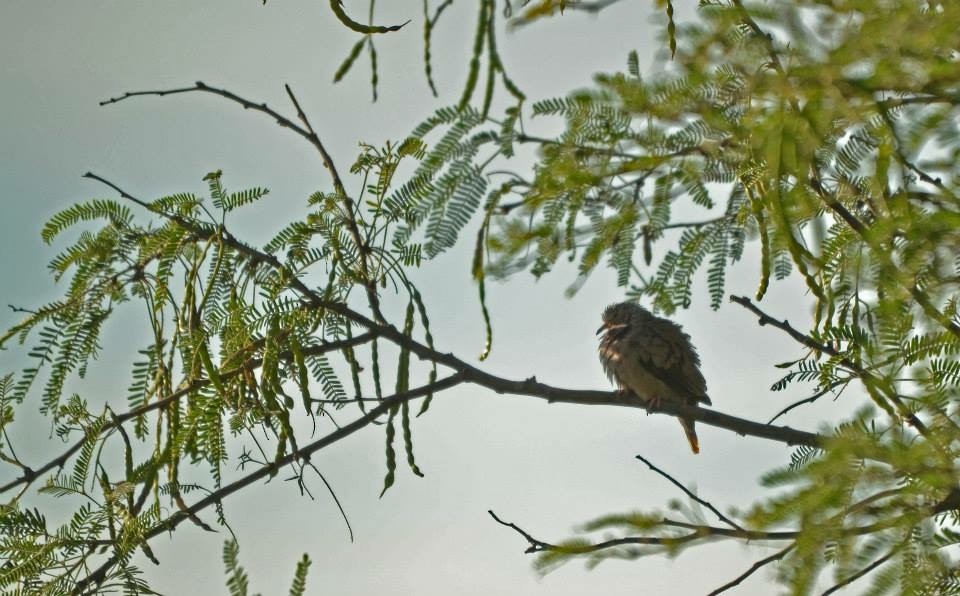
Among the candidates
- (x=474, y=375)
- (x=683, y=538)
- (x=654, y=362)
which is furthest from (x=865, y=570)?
(x=654, y=362)

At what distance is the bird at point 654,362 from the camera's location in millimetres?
7434

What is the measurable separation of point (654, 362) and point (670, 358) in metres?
0.14

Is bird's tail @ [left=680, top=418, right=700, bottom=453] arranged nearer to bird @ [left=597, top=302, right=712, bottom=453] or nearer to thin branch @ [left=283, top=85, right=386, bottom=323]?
bird @ [left=597, top=302, right=712, bottom=453]

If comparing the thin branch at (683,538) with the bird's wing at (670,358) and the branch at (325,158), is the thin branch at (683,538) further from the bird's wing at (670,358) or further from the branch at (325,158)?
the bird's wing at (670,358)

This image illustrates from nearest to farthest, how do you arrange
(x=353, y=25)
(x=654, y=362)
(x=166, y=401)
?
(x=353, y=25)
(x=166, y=401)
(x=654, y=362)

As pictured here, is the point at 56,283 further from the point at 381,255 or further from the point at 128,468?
the point at 381,255

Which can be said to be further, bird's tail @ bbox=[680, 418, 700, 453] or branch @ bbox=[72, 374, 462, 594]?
bird's tail @ bbox=[680, 418, 700, 453]

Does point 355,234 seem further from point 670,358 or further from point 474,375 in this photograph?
point 670,358

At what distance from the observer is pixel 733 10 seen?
2564 mm

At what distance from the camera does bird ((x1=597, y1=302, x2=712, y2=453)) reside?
7.43 metres

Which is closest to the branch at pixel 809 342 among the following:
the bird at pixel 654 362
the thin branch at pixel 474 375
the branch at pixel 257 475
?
the thin branch at pixel 474 375

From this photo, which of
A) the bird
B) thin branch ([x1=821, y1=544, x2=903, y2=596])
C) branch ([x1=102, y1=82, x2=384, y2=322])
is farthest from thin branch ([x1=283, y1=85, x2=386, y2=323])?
the bird

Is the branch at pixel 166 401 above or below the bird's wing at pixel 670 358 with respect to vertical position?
below

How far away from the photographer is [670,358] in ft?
25.0
